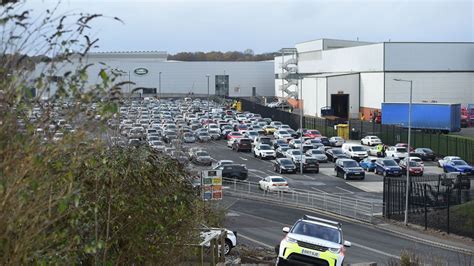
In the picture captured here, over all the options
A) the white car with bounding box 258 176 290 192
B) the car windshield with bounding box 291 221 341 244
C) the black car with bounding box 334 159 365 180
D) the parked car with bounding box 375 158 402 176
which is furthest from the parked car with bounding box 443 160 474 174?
the car windshield with bounding box 291 221 341 244

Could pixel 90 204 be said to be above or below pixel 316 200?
above

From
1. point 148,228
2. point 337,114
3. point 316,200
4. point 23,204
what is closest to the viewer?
point 23,204

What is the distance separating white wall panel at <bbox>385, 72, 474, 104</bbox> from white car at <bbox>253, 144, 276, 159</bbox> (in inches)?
1120

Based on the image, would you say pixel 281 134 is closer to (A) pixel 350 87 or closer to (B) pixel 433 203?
(A) pixel 350 87

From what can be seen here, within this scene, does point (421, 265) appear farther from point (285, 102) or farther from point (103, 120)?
point (285, 102)

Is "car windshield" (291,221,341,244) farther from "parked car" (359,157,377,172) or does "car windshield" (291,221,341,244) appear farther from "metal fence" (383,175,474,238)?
"parked car" (359,157,377,172)

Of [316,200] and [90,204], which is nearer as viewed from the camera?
[90,204]

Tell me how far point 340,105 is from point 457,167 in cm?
4118

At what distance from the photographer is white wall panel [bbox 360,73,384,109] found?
85562mm

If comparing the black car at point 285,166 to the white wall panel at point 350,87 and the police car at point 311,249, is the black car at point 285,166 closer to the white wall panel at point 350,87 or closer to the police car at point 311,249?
the police car at point 311,249

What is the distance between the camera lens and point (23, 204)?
504cm

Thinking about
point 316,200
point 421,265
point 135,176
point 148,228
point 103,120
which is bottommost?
point 316,200

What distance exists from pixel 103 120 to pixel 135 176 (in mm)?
3715

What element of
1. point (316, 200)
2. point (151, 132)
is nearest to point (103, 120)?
point (316, 200)
